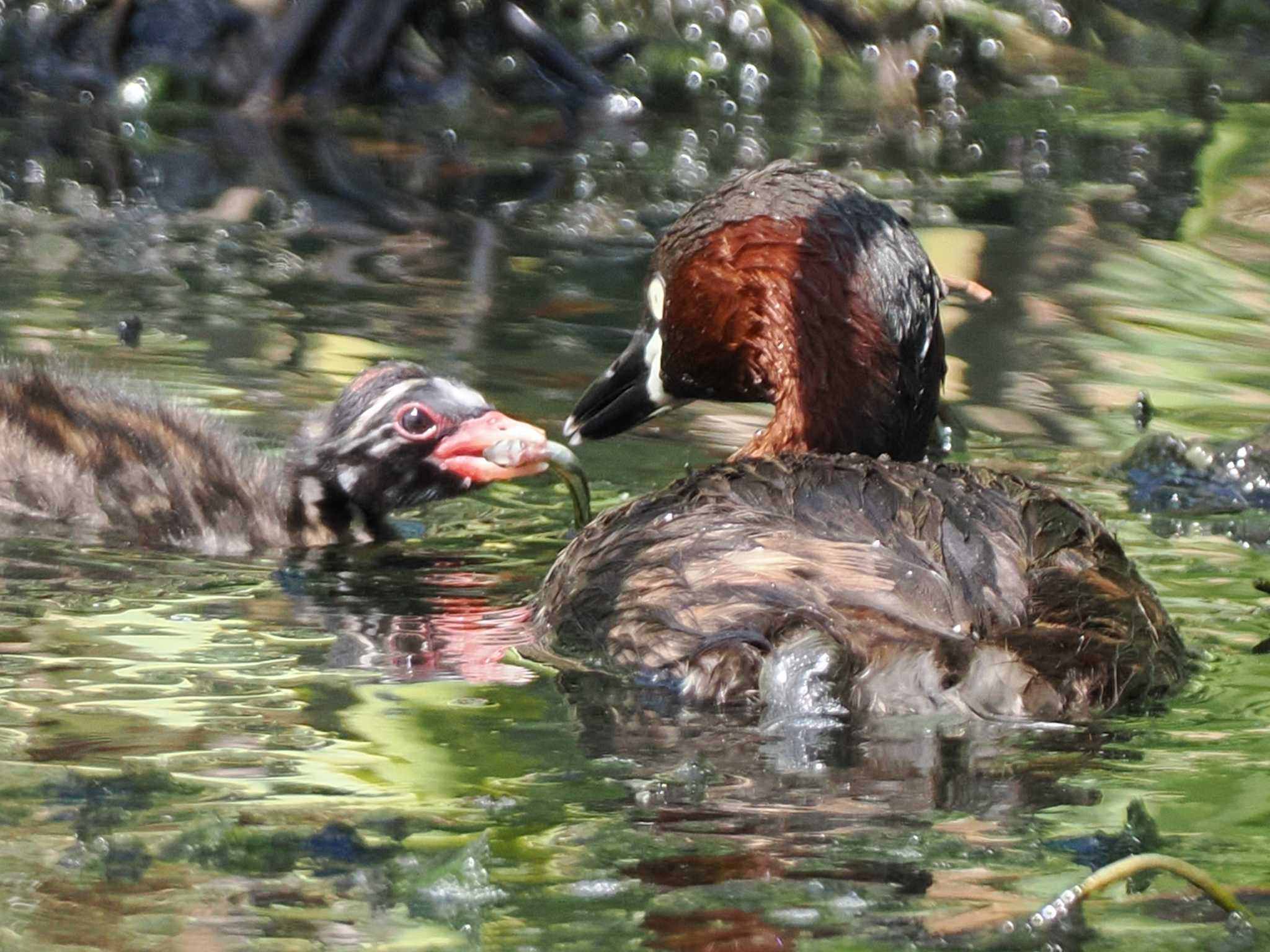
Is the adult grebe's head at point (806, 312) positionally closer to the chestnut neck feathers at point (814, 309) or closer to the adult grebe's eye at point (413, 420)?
the chestnut neck feathers at point (814, 309)

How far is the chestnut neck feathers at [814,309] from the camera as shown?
527 cm

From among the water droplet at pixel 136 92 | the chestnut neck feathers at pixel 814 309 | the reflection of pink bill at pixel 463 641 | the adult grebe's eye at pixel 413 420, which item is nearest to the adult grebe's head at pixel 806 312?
the chestnut neck feathers at pixel 814 309

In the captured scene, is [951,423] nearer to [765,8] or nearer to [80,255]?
[80,255]

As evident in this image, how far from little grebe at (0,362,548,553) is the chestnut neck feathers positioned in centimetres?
53

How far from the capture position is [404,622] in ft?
15.9

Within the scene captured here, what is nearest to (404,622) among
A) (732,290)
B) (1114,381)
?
(732,290)

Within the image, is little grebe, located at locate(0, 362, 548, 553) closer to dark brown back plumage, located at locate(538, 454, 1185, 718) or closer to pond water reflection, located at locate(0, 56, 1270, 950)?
pond water reflection, located at locate(0, 56, 1270, 950)

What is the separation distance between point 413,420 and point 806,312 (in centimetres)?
110

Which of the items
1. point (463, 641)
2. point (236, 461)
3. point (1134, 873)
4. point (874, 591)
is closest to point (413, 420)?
point (236, 461)

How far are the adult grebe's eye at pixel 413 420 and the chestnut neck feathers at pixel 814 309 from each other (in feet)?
2.25

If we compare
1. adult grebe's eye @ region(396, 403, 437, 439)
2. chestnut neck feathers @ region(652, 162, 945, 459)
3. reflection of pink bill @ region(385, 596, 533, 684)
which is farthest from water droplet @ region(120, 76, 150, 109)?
reflection of pink bill @ region(385, 596, 533, 684)

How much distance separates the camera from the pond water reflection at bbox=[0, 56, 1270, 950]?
10.0ft

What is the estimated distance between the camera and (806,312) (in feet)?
17.5

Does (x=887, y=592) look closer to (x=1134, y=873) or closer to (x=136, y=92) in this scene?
(x=1134, y=873)
